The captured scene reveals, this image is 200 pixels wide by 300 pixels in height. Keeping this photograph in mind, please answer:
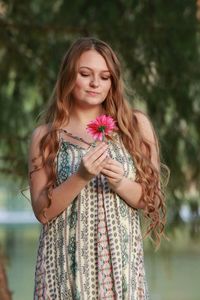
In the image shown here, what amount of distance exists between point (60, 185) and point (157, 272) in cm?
890

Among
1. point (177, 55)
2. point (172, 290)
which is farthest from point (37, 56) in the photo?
point (172, 290)

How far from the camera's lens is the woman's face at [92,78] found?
2.97 metres

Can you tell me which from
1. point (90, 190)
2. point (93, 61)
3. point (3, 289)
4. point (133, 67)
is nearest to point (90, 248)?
point (90, 190)

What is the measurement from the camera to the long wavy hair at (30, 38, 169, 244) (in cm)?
297

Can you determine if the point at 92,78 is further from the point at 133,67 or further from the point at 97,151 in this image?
the point at 133,67

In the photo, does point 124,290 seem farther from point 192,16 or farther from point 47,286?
point 192,16

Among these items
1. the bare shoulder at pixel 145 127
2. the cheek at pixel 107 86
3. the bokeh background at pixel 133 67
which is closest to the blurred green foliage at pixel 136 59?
the bokeh background at pixel 133 67

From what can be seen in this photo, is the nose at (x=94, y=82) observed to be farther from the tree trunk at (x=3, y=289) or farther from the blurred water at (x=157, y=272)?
the blurred water at (x=157, y=272)

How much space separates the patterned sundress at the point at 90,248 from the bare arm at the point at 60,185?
0.04 m

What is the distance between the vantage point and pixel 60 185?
2869mm

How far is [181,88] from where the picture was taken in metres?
5.21

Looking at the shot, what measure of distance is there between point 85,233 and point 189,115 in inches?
100

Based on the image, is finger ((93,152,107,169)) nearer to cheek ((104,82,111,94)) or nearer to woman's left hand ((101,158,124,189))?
woman's left hand ((101,158,124,189))

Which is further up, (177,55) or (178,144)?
(177,55)
